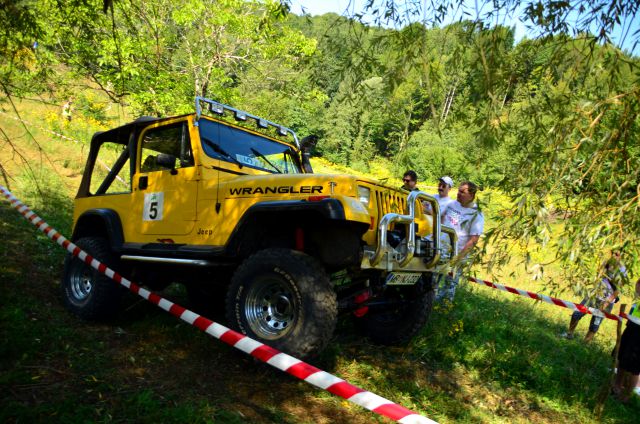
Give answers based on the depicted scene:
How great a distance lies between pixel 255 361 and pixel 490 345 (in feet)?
10.1

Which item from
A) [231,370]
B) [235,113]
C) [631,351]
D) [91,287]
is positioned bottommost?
[231,370]

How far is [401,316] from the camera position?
4.65 m

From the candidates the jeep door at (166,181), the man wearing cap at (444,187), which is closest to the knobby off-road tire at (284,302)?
the jeep door at (166,181)

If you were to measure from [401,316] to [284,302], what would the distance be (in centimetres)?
167

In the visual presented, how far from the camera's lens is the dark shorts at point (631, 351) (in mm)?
4562

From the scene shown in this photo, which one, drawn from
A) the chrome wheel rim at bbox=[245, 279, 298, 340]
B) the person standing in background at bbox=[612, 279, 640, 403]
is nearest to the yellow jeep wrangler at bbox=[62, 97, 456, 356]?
the chrome wheel rim at bbox=[245, 279, 298, 340]

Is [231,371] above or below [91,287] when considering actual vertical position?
below

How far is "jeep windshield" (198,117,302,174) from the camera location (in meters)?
4.38

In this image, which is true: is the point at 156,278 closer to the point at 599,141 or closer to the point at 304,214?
the point at 304,214

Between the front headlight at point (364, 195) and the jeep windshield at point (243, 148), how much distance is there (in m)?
1.33

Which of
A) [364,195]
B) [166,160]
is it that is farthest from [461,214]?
[166,160]

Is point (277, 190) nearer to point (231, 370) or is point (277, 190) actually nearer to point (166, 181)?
point (166, 181)

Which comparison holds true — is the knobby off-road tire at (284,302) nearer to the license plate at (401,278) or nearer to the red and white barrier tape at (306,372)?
the red and white barrier tape at (306,372)

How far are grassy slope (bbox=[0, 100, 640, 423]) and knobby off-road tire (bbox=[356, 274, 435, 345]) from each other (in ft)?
0.54
